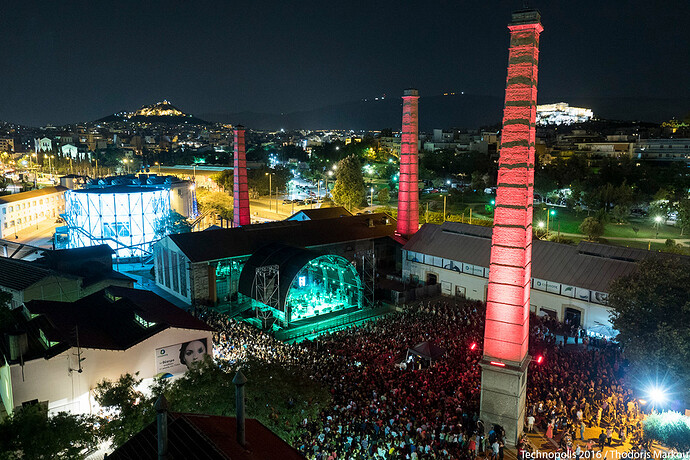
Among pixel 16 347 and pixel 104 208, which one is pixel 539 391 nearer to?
pixel 16 347

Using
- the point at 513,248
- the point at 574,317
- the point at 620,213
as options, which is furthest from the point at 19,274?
the point at 620,213

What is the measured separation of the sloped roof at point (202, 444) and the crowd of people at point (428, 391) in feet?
14.5

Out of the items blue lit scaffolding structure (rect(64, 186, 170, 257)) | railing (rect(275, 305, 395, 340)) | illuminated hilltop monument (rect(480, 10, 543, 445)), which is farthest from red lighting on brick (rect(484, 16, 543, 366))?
blue lit scaffolding structure (rect(64, 186, 170, 257))

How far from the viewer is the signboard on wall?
1838 centimetres

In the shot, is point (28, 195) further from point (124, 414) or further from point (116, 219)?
point (124, 414)

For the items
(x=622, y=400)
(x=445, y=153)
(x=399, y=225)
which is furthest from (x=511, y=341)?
(x=445, y=153)

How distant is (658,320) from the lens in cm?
1784

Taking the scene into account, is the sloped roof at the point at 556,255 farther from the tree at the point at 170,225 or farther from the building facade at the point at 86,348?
the tree at the point at 170,225

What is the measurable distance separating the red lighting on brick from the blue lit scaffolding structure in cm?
3641

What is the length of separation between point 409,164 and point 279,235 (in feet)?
37.9

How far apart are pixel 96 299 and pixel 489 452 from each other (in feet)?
55.0

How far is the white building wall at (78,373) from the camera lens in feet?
51.0

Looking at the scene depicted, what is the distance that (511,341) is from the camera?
16.9 meters

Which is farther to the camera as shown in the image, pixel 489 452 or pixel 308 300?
pixel 308 300
